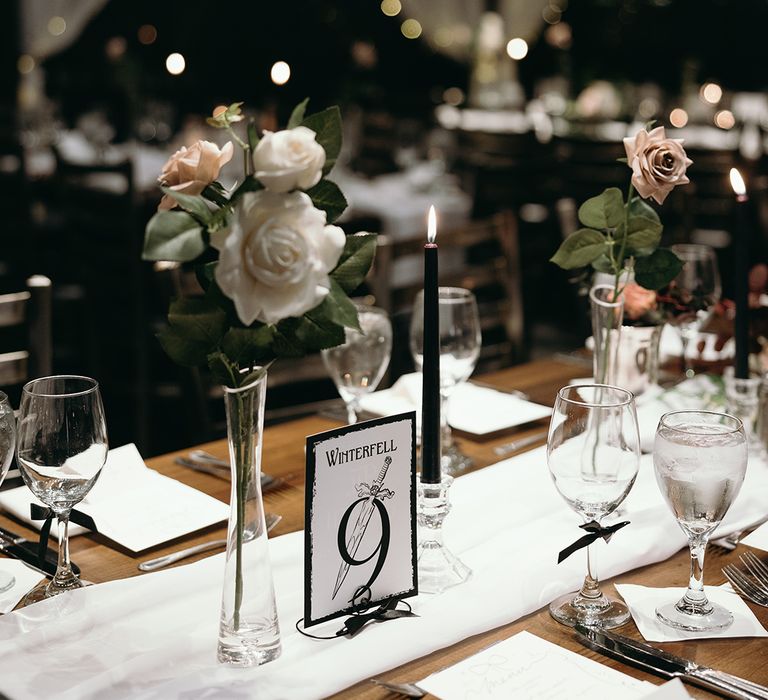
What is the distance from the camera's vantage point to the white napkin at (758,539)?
1.36 metres

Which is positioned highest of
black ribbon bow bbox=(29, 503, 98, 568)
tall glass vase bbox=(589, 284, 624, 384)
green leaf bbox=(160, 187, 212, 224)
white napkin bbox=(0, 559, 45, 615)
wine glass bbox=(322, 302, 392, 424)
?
green leaf bbox=(160, 187, 212, 224)

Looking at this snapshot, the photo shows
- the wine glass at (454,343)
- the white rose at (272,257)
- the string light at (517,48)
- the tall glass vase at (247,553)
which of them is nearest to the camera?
the white rose at (272,257)

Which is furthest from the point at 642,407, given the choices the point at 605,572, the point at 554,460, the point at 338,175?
the point at 338,175

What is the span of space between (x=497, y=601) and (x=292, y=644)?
0.23 metres

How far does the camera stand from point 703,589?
1.20m

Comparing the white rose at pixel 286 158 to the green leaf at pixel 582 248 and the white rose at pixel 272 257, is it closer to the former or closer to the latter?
the white rose at pixel 272 257

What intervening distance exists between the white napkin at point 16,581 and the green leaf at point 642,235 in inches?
33.8

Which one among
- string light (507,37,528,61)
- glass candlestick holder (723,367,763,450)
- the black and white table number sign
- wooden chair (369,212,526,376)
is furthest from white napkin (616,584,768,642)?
string light (507,37,528,61)

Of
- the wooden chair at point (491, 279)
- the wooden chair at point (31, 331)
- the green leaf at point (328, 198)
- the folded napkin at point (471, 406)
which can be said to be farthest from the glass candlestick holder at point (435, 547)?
the wooden chair at point (491, 279)

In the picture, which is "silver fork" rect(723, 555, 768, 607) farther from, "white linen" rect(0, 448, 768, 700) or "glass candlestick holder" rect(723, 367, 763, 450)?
"glass candlestick holder" rect(723, 367, 763, 450)

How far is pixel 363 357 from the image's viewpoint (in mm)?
1661

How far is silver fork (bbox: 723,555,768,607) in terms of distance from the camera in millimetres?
1218

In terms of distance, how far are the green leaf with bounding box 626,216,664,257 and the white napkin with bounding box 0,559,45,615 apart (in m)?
0.86

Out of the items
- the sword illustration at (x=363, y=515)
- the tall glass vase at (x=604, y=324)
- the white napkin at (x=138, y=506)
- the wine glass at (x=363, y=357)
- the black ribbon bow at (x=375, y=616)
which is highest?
the tall glass vase at (x=604, y=324)
